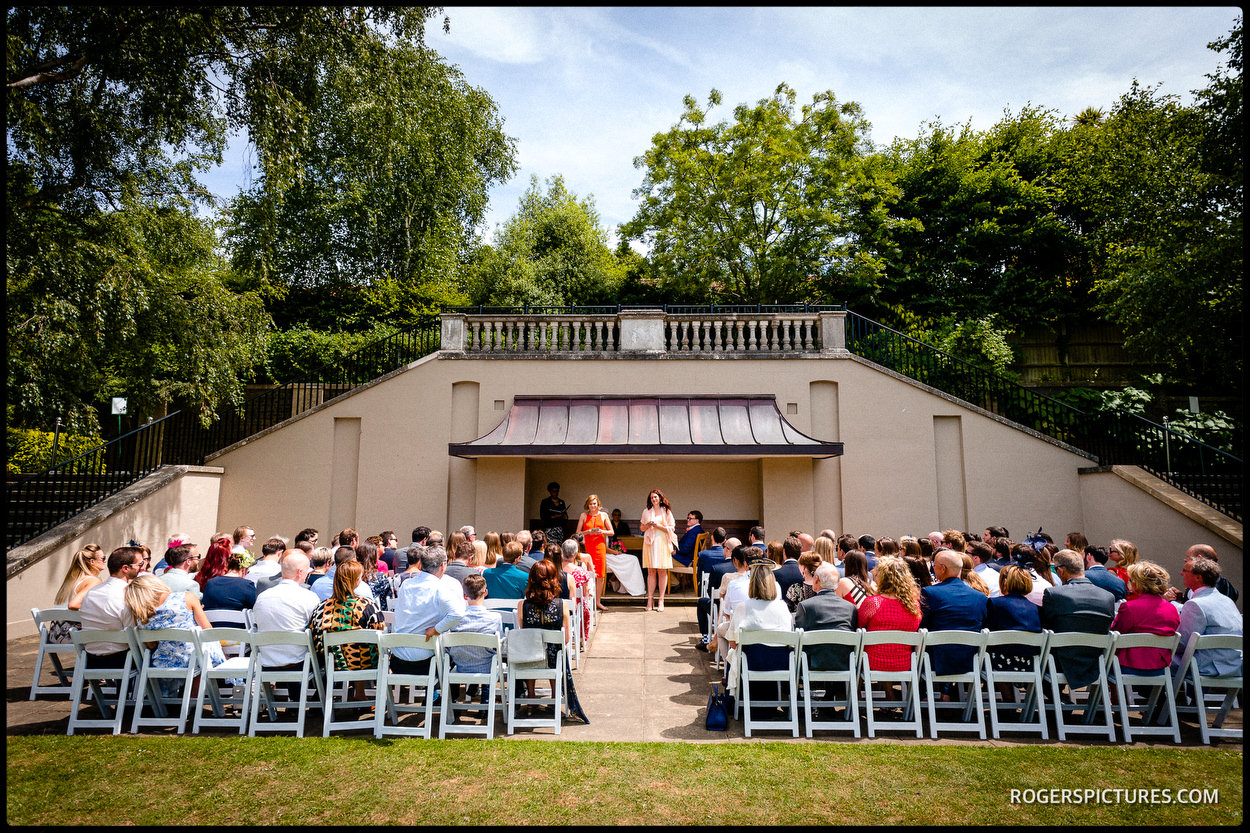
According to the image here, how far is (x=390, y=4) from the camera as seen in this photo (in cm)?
960

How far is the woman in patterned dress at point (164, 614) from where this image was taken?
5551 mm

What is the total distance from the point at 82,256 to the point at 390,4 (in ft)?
17.3

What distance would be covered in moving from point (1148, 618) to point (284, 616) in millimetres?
7106

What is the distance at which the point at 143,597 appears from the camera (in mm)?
5566

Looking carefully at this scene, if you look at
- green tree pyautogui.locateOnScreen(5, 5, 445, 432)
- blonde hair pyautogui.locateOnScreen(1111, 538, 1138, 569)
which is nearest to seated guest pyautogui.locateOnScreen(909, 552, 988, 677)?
blonde hair pyautogui.locateOnScreen(1111, 538, 1138, 569)

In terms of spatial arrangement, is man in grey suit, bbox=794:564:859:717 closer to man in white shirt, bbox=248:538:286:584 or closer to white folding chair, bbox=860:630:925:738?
white folding chair, bbox=860:630:925:738

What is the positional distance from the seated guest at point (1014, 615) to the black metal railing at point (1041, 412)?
7949 mm

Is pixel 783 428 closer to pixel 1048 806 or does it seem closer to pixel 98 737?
pixel 1048 806

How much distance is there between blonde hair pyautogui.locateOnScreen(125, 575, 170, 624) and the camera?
5.54m

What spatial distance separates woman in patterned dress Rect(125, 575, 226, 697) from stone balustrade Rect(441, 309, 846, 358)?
8.54m

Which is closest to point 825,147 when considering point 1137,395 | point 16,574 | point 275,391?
point 1137,395

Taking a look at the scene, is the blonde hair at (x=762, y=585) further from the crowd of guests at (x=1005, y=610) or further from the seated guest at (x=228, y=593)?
the seated guest at (x=228, y=593)

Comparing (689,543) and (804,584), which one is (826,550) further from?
(689,543)

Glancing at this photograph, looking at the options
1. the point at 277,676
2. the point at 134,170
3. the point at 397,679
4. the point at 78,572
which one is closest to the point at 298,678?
the point at 277,676
